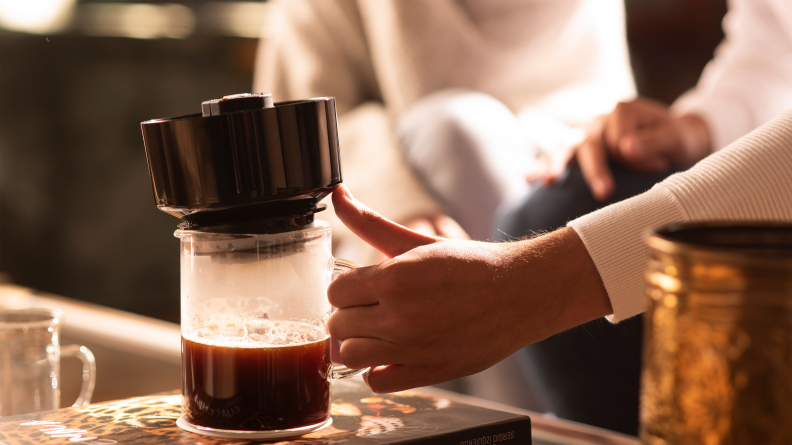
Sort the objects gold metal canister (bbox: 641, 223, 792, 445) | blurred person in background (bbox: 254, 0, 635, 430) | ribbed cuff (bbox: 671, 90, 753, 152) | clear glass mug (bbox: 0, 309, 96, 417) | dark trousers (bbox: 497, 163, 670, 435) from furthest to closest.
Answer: blurred person in background (bbox: 254, 0, 635, 430)
ribbed cuff (bbox: 671, 90, 753, 152)
dark trousers (bbox: 497, 163, 670, 435)
clear glass mug (bbox: 0, 309, 96, 417)
gold metal canister (bbox: 641, 223, 792, 445)

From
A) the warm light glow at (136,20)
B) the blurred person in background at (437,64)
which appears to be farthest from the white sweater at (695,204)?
the warm light glow at (136,20)

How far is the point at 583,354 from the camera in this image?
0.76m

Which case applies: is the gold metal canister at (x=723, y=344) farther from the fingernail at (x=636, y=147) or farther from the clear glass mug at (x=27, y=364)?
the fingernail at (x=636, y=147)

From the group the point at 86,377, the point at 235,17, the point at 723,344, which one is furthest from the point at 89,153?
the point at 723,344

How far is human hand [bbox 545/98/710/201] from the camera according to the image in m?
0.82

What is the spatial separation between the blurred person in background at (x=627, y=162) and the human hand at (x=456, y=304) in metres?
0.31

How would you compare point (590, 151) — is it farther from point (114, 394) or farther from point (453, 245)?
point (114, 394)

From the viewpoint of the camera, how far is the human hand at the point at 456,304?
0.39m

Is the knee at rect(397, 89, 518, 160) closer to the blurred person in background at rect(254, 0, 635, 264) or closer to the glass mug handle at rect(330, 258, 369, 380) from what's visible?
the blurred person in background at rect(254, 0, 635, 264)

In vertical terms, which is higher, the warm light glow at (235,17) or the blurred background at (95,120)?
the warm light glow at (235,17)

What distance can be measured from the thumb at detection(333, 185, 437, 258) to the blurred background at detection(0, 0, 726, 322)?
82.7 inches

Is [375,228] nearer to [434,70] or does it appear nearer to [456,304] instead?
[456,304]

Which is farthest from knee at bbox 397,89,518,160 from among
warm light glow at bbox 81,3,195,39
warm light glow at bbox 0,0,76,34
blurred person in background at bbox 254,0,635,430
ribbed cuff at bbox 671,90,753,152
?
warm light glow at bbox 0,0,76,34

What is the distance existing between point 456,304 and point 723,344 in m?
0.22
